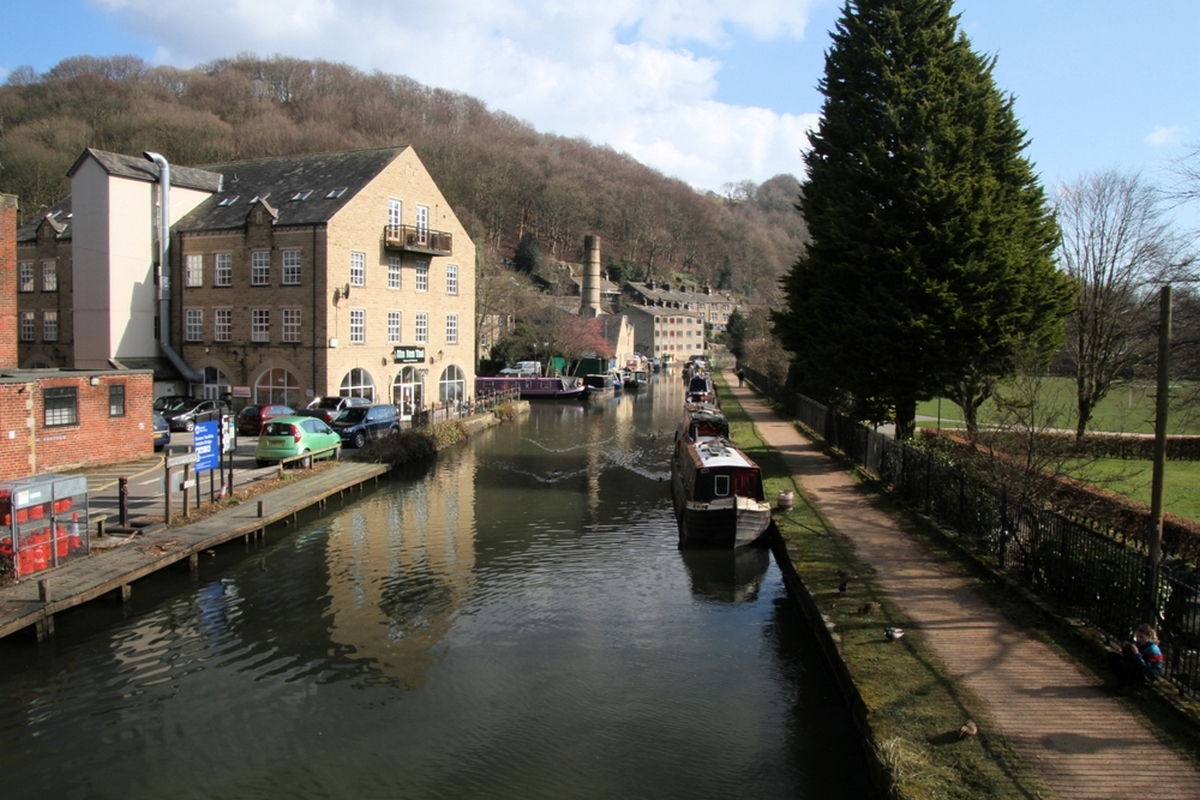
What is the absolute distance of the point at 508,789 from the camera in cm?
904

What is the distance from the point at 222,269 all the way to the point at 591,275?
2548 inches

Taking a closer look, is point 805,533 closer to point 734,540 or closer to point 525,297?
point 734,540

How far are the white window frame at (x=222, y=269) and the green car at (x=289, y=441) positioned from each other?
13.5 meters

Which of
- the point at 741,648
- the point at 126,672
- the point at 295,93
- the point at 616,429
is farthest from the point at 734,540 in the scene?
the point at 295,93

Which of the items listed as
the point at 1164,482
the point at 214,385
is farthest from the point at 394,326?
the point at 1164,482

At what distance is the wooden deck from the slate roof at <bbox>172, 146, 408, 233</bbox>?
54.6ft

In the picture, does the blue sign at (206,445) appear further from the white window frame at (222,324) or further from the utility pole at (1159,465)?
the white window frame at (222,324)

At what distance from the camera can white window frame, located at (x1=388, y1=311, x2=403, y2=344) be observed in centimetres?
3797

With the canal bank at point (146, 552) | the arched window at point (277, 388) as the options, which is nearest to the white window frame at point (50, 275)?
the arched window at point (277, 388)

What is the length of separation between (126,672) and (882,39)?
25.9 metres

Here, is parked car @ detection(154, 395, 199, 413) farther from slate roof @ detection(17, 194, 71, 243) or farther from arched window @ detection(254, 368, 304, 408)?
slate roof @ detection(17, 194, 71, 243)

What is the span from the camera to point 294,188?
37844 mm

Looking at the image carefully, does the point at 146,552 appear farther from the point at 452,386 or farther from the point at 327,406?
the point at 452,386

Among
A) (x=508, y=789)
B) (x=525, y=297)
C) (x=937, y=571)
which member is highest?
(x=525, y=297)
